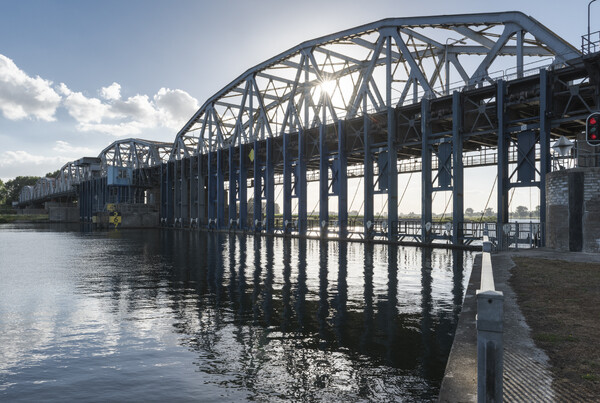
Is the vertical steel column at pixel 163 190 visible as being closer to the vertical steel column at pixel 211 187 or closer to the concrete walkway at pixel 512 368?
the vertical steel column at pixel 211 187

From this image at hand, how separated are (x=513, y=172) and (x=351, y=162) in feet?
91.4

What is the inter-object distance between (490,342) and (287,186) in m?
49.5

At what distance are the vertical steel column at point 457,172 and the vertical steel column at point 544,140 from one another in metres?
6.00

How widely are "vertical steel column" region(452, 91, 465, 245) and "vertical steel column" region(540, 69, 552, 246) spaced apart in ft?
19.7

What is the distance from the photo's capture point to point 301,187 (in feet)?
169

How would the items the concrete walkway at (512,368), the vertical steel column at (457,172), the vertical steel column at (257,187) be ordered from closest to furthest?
the concrete walkway at (512,368), the vertical steel column at (457,172), the vertical steel column at (257,187)

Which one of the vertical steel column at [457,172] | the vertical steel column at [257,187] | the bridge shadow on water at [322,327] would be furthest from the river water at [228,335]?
the vertical steel column at [257,187]

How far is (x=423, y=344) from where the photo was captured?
31.7 ft

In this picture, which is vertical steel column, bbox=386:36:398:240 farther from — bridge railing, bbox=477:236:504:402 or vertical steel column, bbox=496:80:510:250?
bridge railing, bbox=477:236:504:402

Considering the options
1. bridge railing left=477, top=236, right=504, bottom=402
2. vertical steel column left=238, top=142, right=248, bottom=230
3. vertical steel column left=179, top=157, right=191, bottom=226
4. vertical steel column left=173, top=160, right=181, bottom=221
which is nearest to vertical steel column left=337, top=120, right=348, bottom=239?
vertical steel column left=238, top=142, right=248, bottom=230

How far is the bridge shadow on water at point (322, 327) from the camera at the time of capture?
24.8 ft

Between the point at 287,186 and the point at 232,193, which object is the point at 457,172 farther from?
the point at 232,193

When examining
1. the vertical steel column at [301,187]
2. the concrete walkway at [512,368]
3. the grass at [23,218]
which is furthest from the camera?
the grass at [23,218]

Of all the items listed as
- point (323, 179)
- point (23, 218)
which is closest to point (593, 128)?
point (323, 179)
